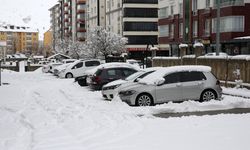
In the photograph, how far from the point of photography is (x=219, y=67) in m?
26.6

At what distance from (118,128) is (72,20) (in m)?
126

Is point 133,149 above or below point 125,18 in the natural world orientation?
below

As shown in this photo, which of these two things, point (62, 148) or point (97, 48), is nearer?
point (62, 148)

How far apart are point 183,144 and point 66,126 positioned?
13.1 ft

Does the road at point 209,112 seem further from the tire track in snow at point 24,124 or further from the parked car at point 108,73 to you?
the parked car at point 108,73

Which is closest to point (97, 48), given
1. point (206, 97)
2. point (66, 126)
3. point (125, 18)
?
point (125, 18)

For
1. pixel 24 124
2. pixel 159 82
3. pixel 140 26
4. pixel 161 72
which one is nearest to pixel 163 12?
pixel 140 26

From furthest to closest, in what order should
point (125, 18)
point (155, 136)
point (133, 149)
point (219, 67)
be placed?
point (125, 18) < point (219, 67) < point (155, 136) < point (133, 149)

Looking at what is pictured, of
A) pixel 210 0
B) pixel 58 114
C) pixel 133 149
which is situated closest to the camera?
pixel 133 149

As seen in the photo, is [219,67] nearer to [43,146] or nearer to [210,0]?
[43,146]

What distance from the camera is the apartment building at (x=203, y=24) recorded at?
52.5 m

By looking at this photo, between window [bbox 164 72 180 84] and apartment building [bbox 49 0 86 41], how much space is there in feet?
342

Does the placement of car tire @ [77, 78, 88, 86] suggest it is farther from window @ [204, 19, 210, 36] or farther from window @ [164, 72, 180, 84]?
window @ [204, 19, 210, 36]

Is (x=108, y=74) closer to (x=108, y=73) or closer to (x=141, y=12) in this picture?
(x=108, y=73)
